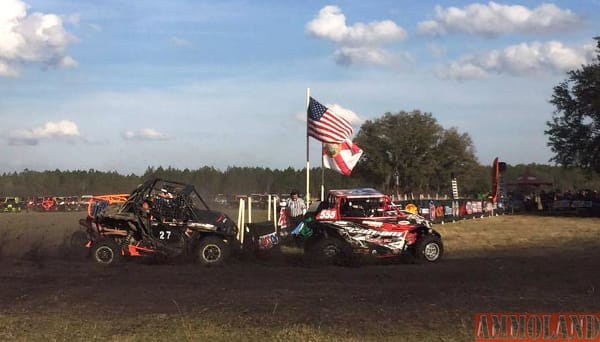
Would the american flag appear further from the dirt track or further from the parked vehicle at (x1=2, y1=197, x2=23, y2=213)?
the parked vehicle at (x1=2, y1=197, x2=23, y2=213)

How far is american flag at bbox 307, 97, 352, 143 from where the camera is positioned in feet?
70.1

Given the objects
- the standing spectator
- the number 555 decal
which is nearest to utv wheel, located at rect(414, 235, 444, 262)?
the number 555 decal

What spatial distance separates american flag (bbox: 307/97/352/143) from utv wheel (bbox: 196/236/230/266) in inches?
269

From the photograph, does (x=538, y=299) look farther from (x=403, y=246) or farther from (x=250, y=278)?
(x=403, y=246)

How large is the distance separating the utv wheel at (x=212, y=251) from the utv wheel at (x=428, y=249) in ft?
14.4

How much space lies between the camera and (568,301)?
9.14m

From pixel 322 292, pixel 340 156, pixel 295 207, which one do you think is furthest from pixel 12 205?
pixel 322 292

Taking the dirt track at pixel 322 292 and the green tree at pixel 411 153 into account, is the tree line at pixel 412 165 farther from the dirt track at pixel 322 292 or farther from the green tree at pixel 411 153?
the dirt track at pixel 322 292

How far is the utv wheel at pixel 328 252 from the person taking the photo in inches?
603

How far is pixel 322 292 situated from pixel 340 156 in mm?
12095

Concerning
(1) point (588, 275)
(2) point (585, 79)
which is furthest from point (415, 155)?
(1) point (588, 275)

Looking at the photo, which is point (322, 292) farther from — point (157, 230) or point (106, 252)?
point (106, 252)

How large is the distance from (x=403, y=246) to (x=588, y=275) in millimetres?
4787

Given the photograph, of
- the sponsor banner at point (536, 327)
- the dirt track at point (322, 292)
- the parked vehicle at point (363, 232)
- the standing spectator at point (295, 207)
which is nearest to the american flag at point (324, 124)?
the standing spectator at point (295, 207)
